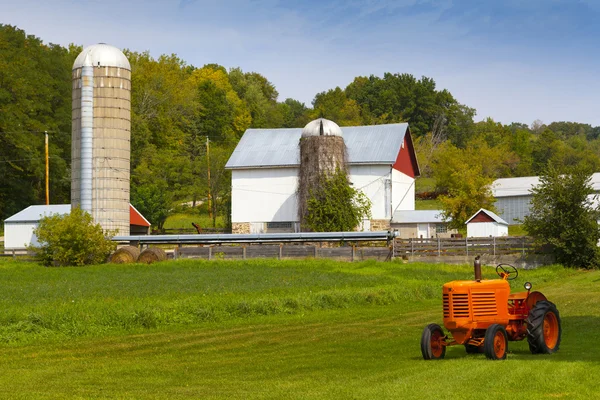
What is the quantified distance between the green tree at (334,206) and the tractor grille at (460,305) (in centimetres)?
4345

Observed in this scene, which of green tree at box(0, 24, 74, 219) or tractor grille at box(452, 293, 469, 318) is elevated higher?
green tree at box(0, 24, 74, 219)

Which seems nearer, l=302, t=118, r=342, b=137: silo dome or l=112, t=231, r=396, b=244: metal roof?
l=112, t=231, r=396, b=244: metal roof

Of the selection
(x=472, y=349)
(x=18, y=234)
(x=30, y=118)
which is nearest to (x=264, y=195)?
(x=18, y=234)

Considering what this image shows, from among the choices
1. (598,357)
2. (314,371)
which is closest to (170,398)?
(314,371)

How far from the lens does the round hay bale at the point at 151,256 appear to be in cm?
5159

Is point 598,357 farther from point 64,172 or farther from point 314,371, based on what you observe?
point 64,172

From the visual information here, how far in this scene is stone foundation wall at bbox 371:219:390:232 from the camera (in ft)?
211

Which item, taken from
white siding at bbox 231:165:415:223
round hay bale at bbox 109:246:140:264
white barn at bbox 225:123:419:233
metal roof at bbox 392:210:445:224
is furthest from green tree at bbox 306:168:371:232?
round hay bale at bbox 109:246:140:264

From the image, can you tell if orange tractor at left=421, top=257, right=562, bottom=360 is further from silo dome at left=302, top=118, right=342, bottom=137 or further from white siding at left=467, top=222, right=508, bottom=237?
silo dome at left=302, top=118, right=342, bottom=137

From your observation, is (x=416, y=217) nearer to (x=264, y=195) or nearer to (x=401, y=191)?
(x=401, y=191)

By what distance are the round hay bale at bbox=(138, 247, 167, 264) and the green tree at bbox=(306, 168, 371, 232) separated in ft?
39.8

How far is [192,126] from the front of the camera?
108m

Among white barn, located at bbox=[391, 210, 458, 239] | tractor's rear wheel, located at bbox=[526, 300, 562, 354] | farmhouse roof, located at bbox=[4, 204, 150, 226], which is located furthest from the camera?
white barn, located at bbox=[391, 210, 458, 239]

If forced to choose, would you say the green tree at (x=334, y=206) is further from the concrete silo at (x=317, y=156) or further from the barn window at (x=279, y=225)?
the barn window at (x=279, y=225)
